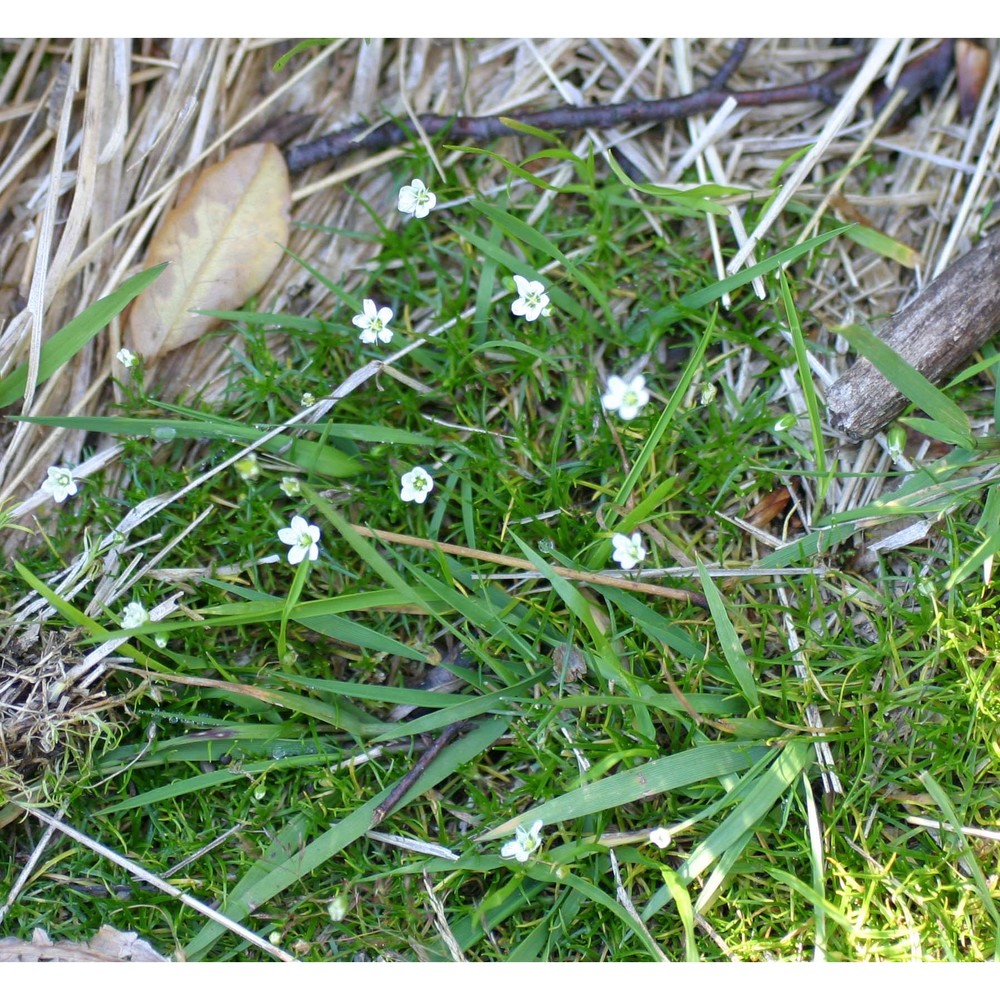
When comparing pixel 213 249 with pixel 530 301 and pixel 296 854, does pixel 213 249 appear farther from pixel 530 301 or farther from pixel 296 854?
pixel 296 854

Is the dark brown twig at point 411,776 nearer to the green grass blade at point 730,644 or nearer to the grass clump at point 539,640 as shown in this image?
the grass clump at point 539,640

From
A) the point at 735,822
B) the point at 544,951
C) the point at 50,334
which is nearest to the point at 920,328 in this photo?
the point at 735,822

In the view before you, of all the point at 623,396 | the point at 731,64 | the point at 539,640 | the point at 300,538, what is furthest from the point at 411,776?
the point at 731,64

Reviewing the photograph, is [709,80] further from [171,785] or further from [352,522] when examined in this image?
[171,785]

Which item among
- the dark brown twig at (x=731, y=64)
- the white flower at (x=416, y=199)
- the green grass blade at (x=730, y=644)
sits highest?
the dark brown twig at (x=731, y=64)

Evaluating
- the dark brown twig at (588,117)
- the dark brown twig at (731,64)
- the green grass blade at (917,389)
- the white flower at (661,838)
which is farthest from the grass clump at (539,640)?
the dark brown twig at (731,64)

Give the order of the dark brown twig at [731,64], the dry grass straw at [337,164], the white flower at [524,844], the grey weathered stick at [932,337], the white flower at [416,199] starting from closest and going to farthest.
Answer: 1. the white flower at [524,844]
2. the grey weathered stick at [932,337]
3. the white flower at [416,199]
4. the dry grass straw at [337,164]
5. the dark brown twig at [731,64]
